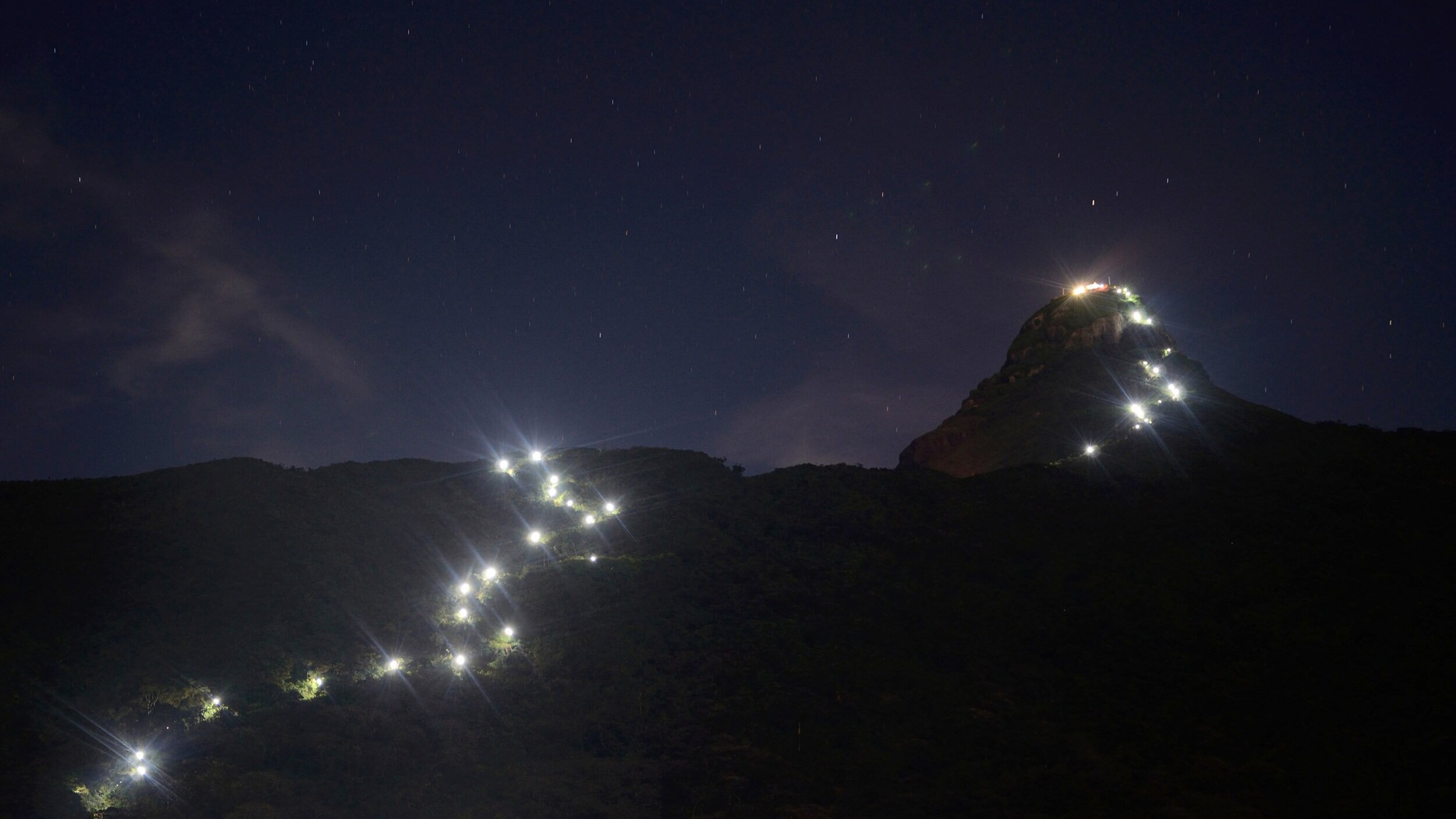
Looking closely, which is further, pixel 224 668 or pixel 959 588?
pixel 959 588

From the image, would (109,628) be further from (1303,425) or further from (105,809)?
(1303,425)

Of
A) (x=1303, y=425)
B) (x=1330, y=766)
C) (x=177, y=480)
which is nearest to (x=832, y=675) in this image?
(x=1330, y=766)

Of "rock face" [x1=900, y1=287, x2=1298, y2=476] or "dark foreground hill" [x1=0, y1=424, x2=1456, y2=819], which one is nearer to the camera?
"dark foreground hill" [x1=0, y1=424, x2=1456, y2=819]

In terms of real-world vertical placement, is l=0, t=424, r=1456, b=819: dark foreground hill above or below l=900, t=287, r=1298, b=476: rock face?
below

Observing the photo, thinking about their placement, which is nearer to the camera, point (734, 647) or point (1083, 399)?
point (734, 647)

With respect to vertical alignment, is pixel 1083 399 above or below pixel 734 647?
→ above
